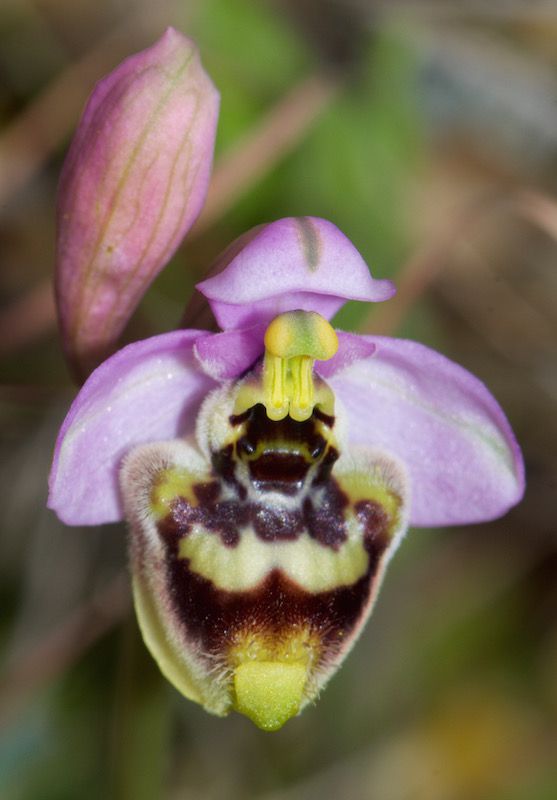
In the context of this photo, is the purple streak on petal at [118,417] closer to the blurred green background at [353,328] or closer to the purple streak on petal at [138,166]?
the purple streak on petal at [138,166]

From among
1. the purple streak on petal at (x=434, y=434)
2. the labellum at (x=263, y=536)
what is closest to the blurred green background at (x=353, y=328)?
the purple streak on petal at (x=434, y=434)

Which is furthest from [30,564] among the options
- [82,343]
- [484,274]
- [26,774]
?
[484,274]

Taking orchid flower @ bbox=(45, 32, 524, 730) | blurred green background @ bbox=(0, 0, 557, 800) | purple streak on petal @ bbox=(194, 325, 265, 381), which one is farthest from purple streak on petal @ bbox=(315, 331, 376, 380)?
blurred green background @ bbox=(0, 0, 557, 800)

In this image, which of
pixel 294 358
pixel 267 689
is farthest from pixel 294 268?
pixel 267 689

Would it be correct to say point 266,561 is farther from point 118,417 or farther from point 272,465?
point 118,417

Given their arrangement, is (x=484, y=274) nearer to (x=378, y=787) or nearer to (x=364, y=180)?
(x=364, y=180)

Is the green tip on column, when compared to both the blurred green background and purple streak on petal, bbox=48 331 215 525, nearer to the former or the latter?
purple streak on petal, bbox=48 331 215 525
